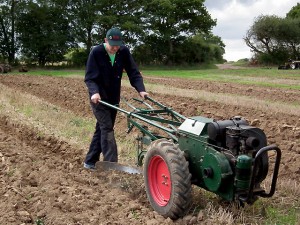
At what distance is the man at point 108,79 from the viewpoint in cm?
520

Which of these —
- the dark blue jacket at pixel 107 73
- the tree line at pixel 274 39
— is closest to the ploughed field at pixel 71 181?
the dark blue jacket at pixel 107 73

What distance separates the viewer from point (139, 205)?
4.20 metres

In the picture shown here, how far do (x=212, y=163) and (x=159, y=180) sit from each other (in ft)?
2.33

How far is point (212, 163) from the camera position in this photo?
3.61 m

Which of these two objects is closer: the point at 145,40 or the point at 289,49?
the point at 145,40

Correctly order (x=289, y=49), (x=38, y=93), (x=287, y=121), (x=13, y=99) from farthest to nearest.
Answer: (x=289, y=49), (x=38, y=93), (x=13, y=99), (x=287, y=121)

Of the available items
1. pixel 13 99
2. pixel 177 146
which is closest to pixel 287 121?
pixel 177 146

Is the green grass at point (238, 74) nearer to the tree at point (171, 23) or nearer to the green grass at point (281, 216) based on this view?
the tree at point (171, 23)

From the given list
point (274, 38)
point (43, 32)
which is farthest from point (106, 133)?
point (274, 38)

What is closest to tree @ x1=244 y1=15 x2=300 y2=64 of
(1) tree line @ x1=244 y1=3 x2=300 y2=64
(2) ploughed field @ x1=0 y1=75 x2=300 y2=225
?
(1) tree line @ x1=244 y1=3 x2=300 y2=64

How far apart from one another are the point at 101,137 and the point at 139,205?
136 centimetres

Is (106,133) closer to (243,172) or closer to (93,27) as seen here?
(243,172)

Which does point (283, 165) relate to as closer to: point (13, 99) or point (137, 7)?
point (13, 99)

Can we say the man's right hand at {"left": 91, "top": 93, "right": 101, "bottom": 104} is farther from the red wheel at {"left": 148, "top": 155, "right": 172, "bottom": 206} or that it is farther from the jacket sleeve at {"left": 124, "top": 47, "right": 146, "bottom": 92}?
the red wheel at {"left": 148, "top": 155, "right": 172, "bottom": 206}
